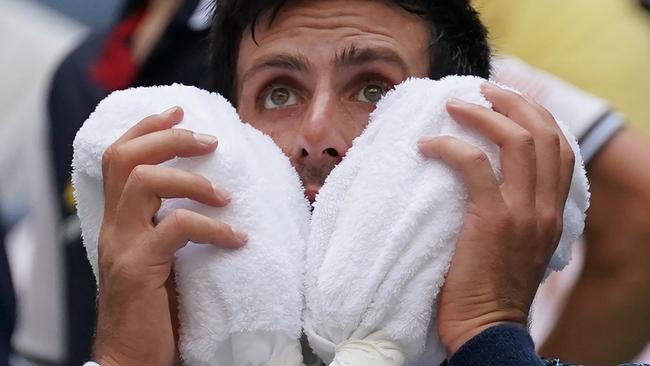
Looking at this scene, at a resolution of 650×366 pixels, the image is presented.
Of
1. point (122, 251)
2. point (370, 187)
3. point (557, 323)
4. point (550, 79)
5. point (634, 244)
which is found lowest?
→ point (557, 323)

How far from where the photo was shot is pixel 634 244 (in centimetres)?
199

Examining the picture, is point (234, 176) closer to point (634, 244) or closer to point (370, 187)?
point (370, 187)

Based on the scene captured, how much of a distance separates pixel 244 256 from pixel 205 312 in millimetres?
63

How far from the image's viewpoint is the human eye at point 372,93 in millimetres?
1448

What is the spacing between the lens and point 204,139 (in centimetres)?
129

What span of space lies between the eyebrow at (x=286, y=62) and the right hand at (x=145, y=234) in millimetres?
169

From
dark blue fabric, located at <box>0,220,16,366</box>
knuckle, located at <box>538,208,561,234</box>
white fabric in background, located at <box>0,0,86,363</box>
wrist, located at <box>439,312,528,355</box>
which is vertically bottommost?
white fabric in background, located at <box>0,0,86,363</box>

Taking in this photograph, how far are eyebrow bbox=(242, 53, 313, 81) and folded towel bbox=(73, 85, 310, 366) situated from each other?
0.12 meters

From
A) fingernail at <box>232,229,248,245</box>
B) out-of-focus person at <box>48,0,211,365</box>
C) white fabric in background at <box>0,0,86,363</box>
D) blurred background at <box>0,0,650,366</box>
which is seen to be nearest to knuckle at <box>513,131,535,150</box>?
fingernail at <box>232,229,248,245</box>

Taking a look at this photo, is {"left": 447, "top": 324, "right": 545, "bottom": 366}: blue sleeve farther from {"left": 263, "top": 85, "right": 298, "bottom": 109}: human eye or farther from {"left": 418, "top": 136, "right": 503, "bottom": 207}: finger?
{"left": 263, "top": 85, "right": 298, "bottom": 109}: human eye

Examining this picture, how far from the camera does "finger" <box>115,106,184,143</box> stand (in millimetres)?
1330

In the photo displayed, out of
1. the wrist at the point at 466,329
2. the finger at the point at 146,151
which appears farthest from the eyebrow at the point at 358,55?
the wrist at the point at 466,329

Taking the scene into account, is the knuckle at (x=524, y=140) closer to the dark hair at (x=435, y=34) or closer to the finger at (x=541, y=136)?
the finger at (x=541, y=136)

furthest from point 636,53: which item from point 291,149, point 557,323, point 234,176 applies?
point 234,176
